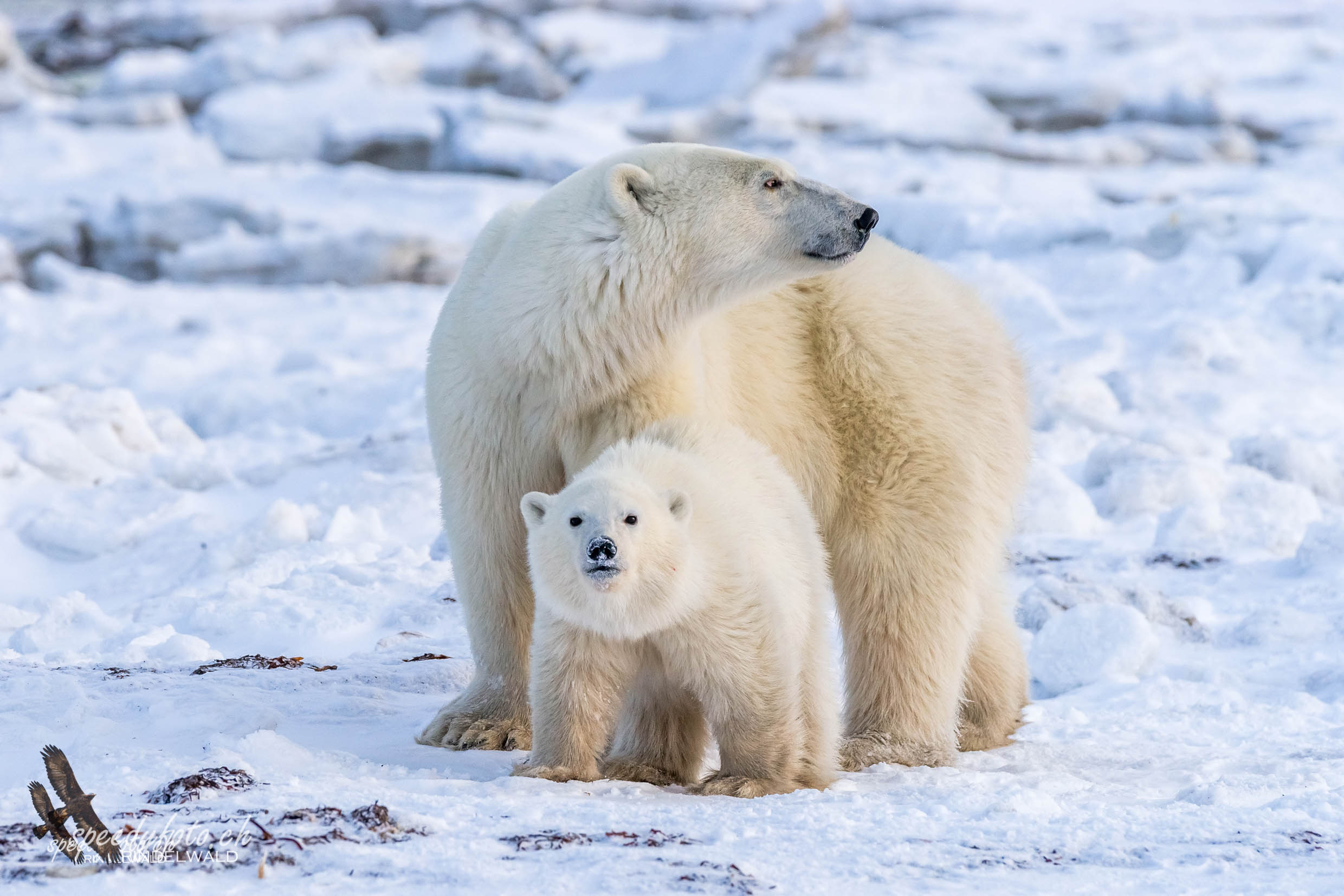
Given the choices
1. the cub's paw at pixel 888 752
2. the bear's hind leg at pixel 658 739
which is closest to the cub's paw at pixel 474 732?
the bear's hind leg at pixel 658 739

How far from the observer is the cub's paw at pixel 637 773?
11.7ft

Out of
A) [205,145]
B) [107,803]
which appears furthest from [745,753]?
[205,145]

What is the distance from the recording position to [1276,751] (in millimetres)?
3885

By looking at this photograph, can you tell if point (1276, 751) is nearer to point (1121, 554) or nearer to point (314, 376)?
point (1121, 554)

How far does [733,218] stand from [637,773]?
1.39 meters

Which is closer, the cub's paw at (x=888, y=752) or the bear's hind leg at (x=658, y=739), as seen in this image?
the bear's hind leg at (x=658, y=739)

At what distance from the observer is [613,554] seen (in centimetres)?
312

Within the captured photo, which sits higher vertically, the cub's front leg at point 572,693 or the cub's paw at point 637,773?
the cub's front leg at point 572,693

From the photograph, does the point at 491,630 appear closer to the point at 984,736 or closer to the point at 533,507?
the point at 533,507

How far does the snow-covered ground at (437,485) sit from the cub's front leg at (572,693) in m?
0.14

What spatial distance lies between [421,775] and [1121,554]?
367 centimetres

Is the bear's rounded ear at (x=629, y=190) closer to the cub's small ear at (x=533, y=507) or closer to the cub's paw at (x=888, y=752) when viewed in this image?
the cub's small ear at (x=533, y=507)

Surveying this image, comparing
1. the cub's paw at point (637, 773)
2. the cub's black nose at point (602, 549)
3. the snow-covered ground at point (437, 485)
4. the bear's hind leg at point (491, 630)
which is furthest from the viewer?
the bear's hind leg at point (491, 630)

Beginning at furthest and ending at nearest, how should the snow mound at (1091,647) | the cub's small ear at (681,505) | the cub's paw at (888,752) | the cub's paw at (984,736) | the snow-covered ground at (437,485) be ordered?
1. the snow mound at (1091,647)
2. the cub's paw at (984,736)
3. the cub's paw at (888,752)
4. the cub's small ear at (681,505)
5. the snow-covered ground at (437,485)
